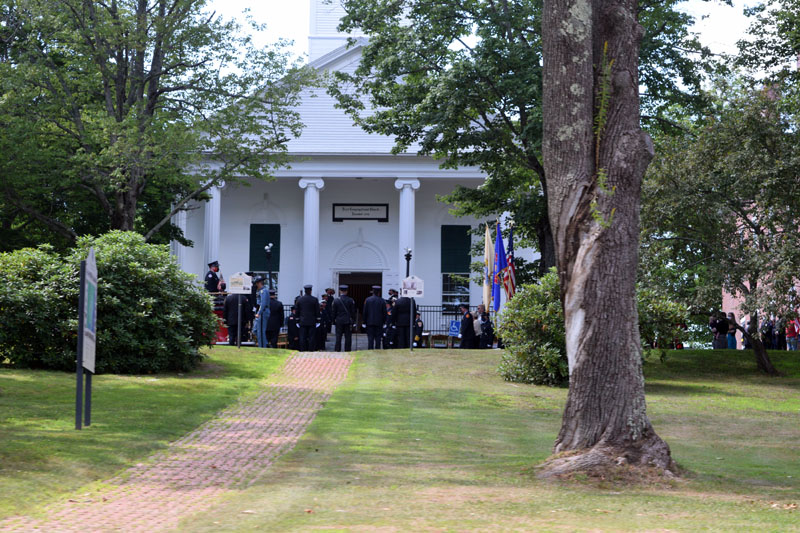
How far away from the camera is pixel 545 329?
61.9 feet

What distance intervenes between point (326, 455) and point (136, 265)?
32.6ft

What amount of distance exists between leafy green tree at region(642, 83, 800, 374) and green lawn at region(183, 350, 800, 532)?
313 cm

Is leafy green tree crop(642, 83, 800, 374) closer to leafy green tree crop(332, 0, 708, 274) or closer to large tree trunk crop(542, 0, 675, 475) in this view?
leafy green tree crop(332, 0, 708, 274)

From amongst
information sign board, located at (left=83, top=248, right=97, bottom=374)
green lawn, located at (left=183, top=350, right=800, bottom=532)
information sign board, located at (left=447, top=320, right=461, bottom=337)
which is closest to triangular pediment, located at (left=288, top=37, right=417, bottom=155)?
information sign board, located at (left=447, top=320, right=461, bottom=337)

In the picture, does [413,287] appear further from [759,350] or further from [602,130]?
[602,130]

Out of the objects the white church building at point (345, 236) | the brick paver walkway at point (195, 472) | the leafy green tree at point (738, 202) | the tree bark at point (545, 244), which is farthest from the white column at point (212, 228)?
the brick paver walkway at point (195, 472)

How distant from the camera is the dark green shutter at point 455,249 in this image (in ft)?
140

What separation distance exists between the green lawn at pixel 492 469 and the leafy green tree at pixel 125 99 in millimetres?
10003

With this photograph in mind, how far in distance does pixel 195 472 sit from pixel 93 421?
325 centimetres

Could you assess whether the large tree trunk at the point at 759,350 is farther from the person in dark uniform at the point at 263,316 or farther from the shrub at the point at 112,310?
the shrub at the point at 112,310

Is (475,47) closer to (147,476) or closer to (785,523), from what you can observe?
(147,476)

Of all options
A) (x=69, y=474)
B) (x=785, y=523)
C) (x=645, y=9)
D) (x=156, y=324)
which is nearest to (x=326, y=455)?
(x=69, y=474)

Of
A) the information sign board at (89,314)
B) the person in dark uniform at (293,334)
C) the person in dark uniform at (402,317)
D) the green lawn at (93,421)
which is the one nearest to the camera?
the green lawn at (93,421)

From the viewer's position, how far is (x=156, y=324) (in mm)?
18250
